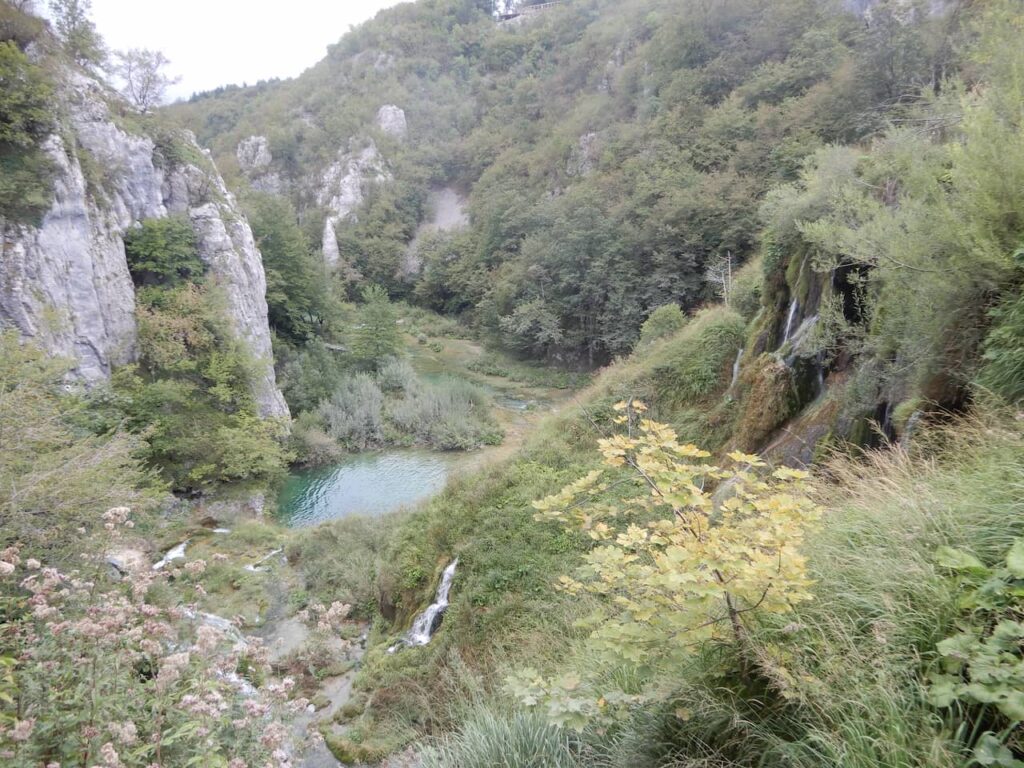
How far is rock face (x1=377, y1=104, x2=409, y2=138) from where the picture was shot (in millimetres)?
57062

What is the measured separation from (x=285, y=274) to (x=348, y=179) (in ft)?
98.1

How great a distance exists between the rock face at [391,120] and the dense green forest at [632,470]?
34.4 metres

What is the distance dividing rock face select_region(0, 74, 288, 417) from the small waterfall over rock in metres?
11.1

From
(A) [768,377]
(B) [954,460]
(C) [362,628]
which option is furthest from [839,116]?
(C) [362,628]

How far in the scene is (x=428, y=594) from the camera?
A: 8383 mm

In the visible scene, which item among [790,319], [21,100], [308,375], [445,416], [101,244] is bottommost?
[445,416]

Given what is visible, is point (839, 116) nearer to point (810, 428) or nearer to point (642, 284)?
point (642, 284)

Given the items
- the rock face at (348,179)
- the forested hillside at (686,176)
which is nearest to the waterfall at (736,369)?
the forested hillside at (686,176)

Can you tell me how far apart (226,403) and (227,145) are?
170ft

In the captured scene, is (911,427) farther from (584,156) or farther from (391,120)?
(391,120)

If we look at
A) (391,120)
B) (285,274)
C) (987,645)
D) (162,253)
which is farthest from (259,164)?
(987,645)

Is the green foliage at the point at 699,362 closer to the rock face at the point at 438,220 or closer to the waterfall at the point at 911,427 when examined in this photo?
the waterfall at the point at 911,427

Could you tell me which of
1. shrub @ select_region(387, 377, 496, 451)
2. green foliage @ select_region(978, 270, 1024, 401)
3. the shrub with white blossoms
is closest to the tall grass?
green foliage @ select_region(978, 270, 1024, 401)

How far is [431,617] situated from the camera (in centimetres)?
768
